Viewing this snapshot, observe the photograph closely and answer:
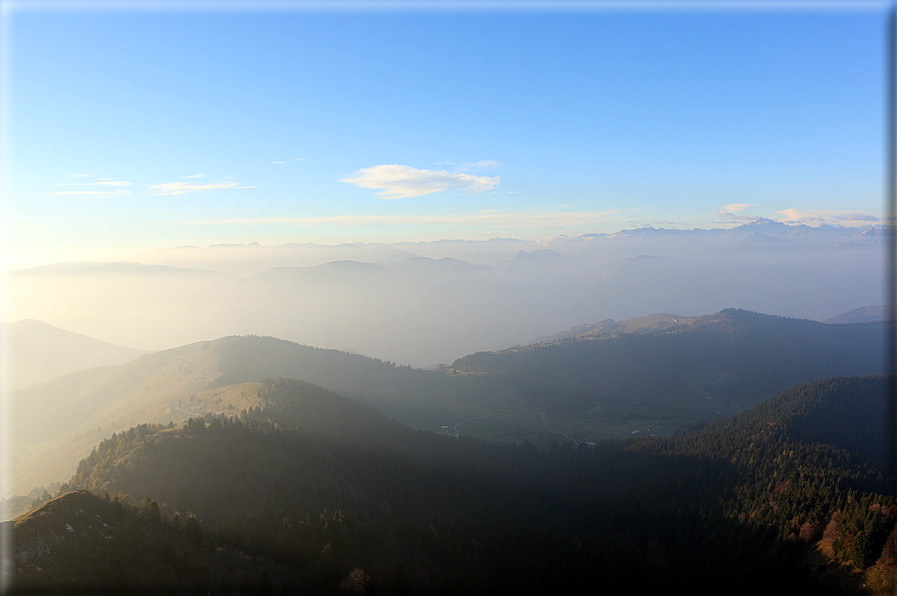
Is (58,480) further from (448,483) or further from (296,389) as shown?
(448,483)

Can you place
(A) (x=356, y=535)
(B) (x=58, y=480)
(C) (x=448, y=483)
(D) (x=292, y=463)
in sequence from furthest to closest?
1. (B) (x=58, y=480)
2. (C) (x=448, y=483)
3. (D) (x=292, y=463)
4. (A) (x=356, y=535)

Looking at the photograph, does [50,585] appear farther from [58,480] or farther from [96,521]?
[58,480]

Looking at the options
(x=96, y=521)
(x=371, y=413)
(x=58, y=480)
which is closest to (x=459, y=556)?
(x=96, y=521)

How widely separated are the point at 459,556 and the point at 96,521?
48.8 meters

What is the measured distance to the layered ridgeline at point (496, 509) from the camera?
55.3 meters

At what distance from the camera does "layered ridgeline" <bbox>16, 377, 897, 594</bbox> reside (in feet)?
181

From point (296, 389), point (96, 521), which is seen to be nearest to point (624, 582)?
point (96, 521)

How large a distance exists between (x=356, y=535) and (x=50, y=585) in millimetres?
38100

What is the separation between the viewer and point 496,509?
98.4 m

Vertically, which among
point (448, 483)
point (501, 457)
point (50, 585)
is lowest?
point (501, 457)

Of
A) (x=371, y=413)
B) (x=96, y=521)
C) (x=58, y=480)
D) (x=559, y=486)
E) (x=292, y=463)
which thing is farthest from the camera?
(x=371, y=413)

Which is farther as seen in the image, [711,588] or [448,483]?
[448,483]

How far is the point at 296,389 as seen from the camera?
15438 cm

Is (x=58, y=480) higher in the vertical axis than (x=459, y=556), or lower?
lower
